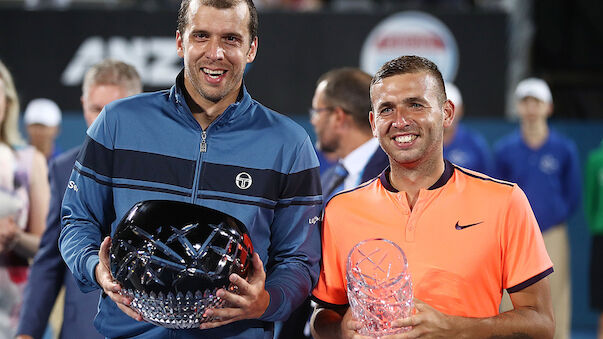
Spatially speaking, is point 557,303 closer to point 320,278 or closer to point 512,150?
point 512,150

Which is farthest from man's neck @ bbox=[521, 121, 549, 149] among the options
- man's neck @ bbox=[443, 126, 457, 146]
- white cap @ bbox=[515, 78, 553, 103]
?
man's neck @ bbox=[443, 126, 457, 146]

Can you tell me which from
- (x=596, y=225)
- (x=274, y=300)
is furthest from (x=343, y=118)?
(x=596, y=225)

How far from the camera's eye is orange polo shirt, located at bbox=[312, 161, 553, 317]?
2387 millimetres

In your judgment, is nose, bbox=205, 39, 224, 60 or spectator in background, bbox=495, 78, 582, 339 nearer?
nose, bbox=205, 39, 224, 60

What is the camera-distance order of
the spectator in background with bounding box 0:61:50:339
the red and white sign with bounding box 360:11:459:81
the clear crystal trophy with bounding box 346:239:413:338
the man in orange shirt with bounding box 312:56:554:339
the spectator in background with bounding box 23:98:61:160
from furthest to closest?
the red and white sign with bounding box 360:11:459:81 → the spectator in background with bounding box 23:98:61:160 → the spectator in background with bounding box 0:61:50:339 → the man in orange shirt with bounding box 312:56:554:339 → the clear crystal trophy with bounding box 346:239:413:338

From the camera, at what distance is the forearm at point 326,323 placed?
2.45 metres

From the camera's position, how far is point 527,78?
7.69 m

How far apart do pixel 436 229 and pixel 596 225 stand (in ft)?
17.2

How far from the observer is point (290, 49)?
7.65 m

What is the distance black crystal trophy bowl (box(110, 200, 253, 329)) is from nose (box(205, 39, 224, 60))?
0.48 m

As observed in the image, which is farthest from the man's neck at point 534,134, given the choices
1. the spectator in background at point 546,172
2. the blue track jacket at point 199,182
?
the blue track jacket at point 199,182

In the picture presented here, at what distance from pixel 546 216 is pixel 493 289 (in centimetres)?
485

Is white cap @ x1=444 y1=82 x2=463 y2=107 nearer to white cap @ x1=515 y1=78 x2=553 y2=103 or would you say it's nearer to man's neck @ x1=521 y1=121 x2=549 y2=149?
white cap @ x1=515 y1=78 x2=553 y2=103

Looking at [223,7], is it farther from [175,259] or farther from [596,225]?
[596,225]
